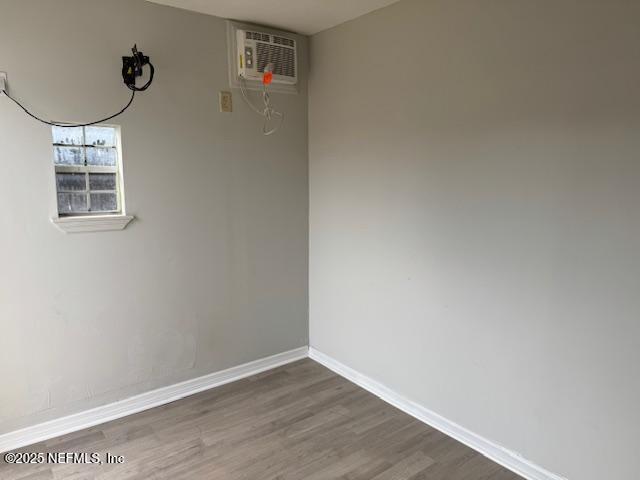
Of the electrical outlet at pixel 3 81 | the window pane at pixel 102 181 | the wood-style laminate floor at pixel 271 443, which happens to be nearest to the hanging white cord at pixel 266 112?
the window pane at pixel 102 181

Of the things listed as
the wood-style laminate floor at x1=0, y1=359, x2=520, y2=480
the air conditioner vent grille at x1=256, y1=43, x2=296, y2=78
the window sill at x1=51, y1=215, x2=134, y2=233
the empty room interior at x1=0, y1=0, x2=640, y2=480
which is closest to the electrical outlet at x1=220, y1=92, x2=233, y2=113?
the empty room interior at x1=0, y1=0, x2=640, y2=480

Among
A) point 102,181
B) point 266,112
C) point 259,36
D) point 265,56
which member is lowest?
point 102,181

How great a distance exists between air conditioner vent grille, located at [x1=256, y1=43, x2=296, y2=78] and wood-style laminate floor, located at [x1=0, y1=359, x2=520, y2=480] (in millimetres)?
2181

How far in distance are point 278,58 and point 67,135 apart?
4.59ft

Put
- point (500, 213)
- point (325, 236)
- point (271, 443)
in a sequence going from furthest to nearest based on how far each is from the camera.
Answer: point (325, 236) → point (271, 443) → point (500, 213)

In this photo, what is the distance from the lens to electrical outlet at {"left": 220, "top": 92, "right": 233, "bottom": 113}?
2822 mm

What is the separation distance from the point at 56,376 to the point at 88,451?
456 mm

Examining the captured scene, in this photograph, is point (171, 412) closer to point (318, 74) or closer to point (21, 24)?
point (21, 24)

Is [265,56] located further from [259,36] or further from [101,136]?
[101,136]

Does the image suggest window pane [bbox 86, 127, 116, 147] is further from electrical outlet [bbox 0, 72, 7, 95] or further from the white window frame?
electrical outlet [bbox 0, 72, 7, 95]

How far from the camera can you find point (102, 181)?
252cm

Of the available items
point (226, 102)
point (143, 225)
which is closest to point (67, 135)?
point (143, 225)

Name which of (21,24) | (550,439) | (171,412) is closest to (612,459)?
(550,439)

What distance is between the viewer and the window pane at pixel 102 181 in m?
2.50
